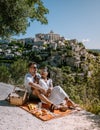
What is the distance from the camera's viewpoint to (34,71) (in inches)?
354

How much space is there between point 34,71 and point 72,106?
1.51m

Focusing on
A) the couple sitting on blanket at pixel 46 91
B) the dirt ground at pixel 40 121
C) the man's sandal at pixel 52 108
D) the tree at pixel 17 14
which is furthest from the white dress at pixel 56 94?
the tree at pixel 17 14

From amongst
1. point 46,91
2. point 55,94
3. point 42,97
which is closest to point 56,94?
point 55,94

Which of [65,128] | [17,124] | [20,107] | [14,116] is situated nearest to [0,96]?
[20,107]

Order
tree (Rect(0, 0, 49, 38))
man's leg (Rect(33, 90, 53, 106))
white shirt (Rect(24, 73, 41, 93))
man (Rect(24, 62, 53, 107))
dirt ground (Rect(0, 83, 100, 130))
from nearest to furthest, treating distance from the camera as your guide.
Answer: dirt ground (Rect(0, 83, 100, 130)), man's leg (Rect(33, 90, 53, 106)), man (Rect(24, 62, 53, 107)), white shirt (Rect(24, 73, 41, 93)), tree (Rect(0, 0, 49, 38))

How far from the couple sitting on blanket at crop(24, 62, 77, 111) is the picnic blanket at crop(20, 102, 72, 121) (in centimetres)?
15

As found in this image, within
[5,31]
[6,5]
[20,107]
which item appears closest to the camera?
[20,107]

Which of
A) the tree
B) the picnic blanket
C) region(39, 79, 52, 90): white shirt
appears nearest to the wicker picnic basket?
Result: the picnic blanket

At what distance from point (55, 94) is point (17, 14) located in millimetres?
6322

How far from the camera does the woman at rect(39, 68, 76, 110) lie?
8661mm

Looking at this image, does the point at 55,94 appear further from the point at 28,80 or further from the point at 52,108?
the point at 28,80

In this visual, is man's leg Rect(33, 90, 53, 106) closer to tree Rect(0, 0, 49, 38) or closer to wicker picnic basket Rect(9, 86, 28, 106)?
wicker picnic basket Rect(9, 86, 28, 106)

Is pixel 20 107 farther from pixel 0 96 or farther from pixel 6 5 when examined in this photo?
pixel 6 5

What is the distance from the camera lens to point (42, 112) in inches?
320
